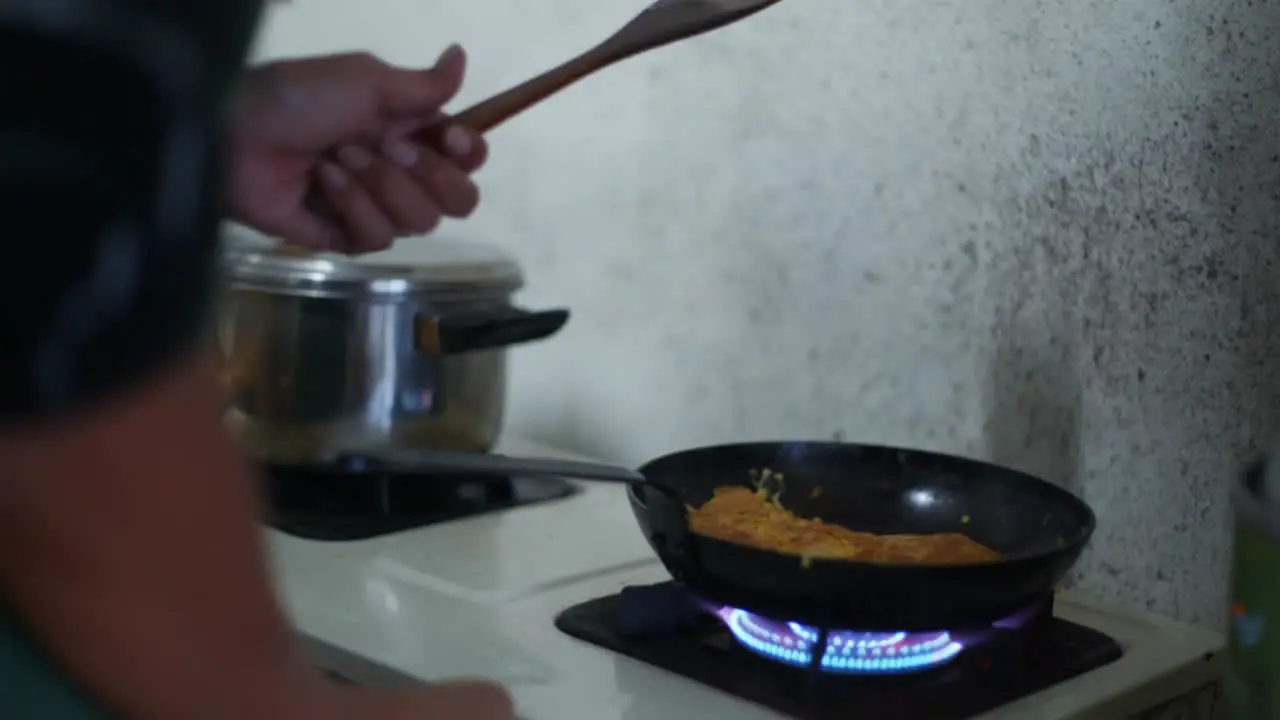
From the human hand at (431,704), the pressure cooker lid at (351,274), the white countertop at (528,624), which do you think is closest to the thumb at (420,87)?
the pressure cooker lid at (351,274)

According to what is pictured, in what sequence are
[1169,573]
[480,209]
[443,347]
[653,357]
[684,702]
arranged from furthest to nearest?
1. [480,209]
2. [653,357]
3. [443,347]
4. [1169,573]
5. [684,702]

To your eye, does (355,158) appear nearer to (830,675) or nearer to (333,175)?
(333,175)

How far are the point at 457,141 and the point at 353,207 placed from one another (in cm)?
8

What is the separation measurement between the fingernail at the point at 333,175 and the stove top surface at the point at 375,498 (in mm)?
218

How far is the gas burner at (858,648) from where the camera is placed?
71 centimetres

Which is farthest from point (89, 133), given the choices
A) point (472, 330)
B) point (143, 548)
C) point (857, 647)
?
point (472, 330)

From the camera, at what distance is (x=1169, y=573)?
91cm

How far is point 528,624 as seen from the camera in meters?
0.80

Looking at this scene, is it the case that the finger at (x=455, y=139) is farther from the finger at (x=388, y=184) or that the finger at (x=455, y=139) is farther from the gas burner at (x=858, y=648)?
the gas burner at (x=858, y=648)

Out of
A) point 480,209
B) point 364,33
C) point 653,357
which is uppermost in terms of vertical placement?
point 364,33

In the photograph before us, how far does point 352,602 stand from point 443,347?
25cm

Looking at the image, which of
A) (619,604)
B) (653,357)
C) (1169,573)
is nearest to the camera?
(619,604)

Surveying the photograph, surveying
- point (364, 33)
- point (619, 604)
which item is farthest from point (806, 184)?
point (364, 33)

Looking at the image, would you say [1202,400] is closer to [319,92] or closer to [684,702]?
[684,702]
